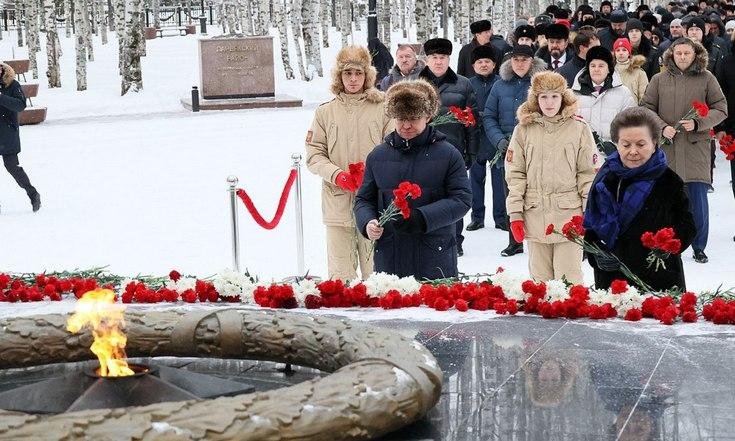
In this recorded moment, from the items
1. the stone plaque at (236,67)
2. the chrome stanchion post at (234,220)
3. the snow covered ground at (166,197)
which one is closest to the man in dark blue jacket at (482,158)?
the snow covered ground at (166,197)

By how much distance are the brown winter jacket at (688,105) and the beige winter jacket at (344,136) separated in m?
2.98

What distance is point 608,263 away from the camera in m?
5.65

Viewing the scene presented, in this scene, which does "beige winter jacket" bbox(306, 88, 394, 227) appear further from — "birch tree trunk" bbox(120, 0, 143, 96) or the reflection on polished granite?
"birch tree trunk" bbox(120, 0, 143, 96)

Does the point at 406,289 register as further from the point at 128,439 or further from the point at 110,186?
the point at 110,186

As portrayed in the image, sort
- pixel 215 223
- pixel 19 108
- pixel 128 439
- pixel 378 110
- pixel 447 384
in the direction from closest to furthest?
pixel 128 439 < pixel 447 384 < pixel 378 110 < pixel 215 223 < pixel 19 108

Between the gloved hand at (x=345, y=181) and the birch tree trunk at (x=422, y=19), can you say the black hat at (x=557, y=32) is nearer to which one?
the gloved hand at (x=345, y=181)

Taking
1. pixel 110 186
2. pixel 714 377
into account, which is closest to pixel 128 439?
pixel 714 377

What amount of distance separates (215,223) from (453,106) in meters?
2.83

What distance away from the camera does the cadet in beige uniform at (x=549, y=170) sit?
7.51m

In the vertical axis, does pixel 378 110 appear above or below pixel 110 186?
above

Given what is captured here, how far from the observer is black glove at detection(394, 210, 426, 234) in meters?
6.17

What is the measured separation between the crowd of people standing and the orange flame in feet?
7.33

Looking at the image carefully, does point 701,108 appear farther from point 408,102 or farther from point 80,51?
point 80,51

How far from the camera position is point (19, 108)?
501 inches
